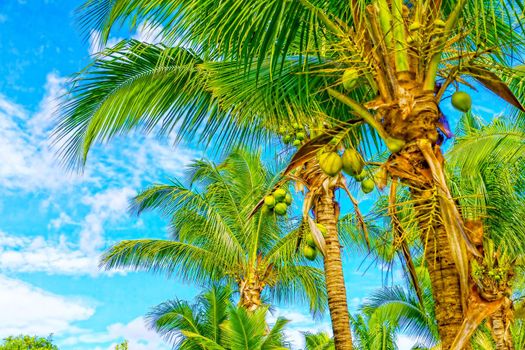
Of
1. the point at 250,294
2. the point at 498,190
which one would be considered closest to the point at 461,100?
the point at 498,190

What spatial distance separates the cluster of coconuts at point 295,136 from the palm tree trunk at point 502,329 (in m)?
5.74

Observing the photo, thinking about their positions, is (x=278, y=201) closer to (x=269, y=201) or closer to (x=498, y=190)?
(x=269, y=201)

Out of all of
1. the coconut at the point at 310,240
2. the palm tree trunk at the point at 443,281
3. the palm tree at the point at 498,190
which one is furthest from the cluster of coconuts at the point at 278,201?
the palm tree at the point at 498,190

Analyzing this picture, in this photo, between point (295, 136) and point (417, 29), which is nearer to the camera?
point (417, 29)

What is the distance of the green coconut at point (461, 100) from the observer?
117 inches

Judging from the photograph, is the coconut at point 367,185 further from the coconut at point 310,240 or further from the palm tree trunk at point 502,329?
the palm tree trunk at point 502,329

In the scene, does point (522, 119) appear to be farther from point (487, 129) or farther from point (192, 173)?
point (192, 173)

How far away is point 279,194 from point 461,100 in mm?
1457

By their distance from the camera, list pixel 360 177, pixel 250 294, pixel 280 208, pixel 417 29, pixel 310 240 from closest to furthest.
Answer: pixel 417 29
pixel 360 177
pixel 310 240
pixel 280 208
pixel 250 294

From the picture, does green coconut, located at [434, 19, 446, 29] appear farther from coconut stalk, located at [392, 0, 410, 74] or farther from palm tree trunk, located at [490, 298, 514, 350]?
palm tree trunk, located at [490, 298, 514, 350]

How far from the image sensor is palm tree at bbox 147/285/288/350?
8.99m

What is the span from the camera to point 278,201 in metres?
3.97

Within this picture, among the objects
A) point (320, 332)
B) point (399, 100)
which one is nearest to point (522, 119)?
point (399, 100)

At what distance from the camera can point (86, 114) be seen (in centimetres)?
593
